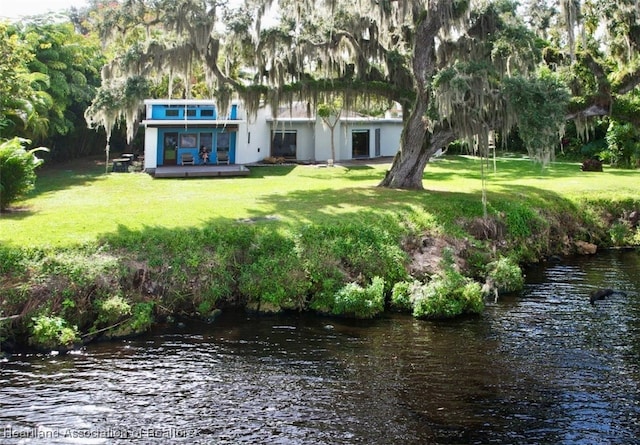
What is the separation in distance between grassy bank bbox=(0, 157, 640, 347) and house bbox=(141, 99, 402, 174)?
9.99 metres

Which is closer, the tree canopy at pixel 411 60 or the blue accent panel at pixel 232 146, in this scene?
the tree canopy at pixel 411 60

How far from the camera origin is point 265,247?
605 inches

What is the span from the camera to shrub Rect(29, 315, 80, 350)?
11.8 meters

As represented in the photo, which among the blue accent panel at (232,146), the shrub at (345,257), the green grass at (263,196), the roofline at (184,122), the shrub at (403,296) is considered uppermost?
the roofline at (184,122)

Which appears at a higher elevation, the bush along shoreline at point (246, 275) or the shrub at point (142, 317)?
the bush along shoreline at point (246, 275)

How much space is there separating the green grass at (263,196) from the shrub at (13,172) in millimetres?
539

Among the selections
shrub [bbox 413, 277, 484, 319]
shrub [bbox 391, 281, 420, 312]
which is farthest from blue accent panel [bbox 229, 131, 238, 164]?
shrub [bbox 413, 277, 484, 319]

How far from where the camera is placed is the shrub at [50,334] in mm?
11836

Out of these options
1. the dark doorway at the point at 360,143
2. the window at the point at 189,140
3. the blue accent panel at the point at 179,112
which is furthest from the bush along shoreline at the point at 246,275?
the dark doorway at the point at 360,143

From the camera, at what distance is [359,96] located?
24266 mm

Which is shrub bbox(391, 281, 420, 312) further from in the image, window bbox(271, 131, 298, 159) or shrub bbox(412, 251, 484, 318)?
window bbox(271, 131, 298, 159)

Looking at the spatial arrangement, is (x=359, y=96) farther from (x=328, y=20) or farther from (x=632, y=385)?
(x=632, y=385)

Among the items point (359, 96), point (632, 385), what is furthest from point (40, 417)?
point (359, 96)

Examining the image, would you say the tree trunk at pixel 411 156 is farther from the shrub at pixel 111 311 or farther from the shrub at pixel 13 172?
the shrub at pixel 111 311
